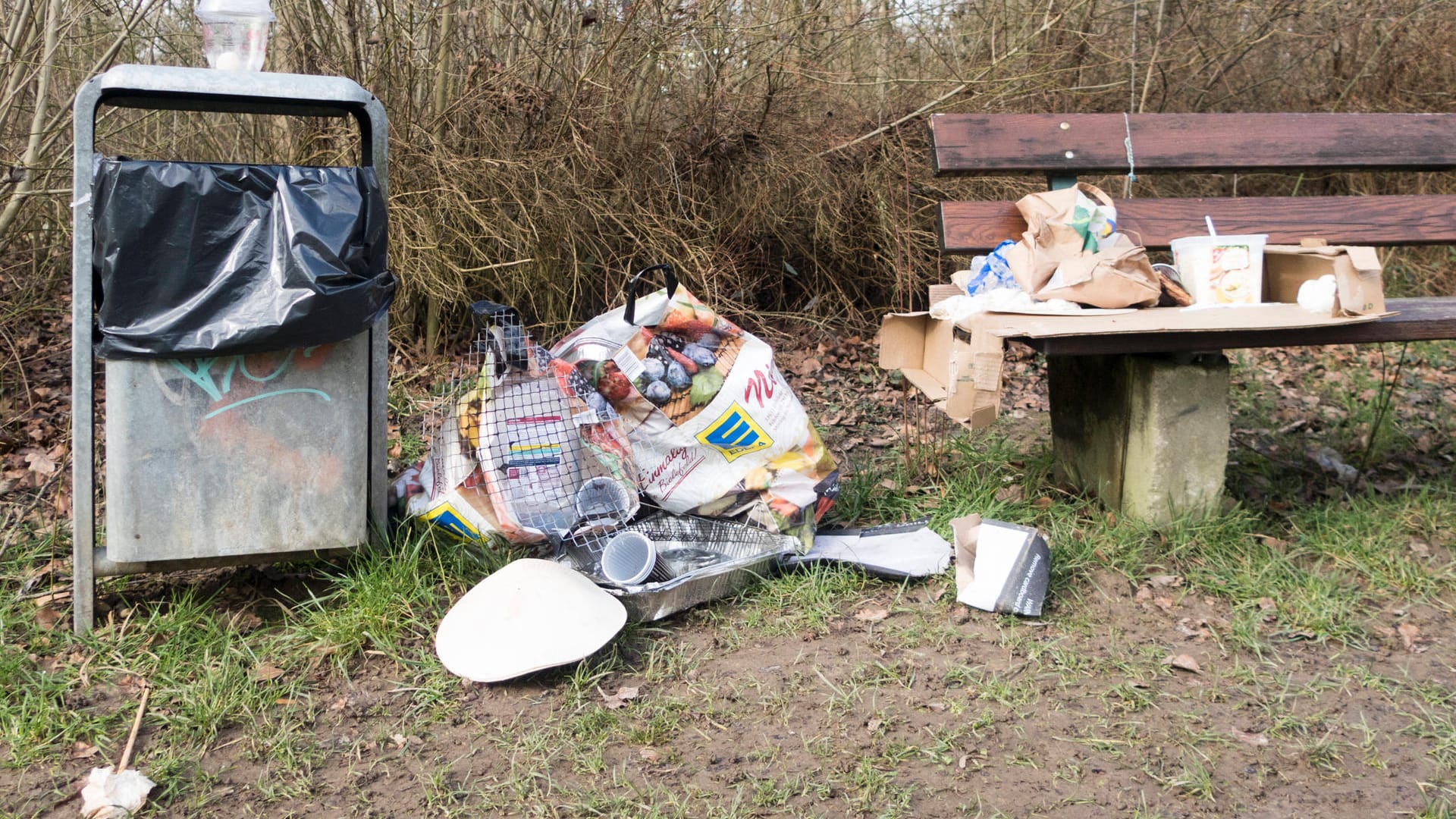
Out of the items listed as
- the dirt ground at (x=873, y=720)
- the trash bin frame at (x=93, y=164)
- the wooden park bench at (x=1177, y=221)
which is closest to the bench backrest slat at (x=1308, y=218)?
the wooden park bench at (x=1177, y=221)

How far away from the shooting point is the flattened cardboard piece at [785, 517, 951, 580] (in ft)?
10.0

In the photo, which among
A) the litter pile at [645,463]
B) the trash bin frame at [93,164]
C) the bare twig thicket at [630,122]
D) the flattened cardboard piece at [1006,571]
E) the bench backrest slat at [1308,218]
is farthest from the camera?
the bare twig thicket at [630,122]

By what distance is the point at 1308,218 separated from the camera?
3697 millimetres

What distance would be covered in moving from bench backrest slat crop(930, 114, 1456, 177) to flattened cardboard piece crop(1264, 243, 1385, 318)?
2.03ft

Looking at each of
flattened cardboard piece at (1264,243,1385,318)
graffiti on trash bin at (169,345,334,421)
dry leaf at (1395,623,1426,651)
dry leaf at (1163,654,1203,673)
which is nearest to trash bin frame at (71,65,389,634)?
graffiti on trash bin at (169,345,334,421)

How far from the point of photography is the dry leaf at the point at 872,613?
2.86 meters

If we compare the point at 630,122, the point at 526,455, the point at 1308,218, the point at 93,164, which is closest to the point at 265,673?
the point at 526,455

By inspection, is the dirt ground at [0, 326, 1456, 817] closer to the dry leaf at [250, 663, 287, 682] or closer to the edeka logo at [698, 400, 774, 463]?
the dry leaf at [250, 663, 287, 682]

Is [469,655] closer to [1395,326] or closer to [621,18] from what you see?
[1395,326]

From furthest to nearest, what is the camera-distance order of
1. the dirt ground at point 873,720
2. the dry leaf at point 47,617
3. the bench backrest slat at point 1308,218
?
the bench backrest slat at point 1308,218, the dry leaf at point 47,617, the dirt ground at point 873,720

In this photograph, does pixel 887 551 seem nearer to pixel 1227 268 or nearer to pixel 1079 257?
pixel 1079 257

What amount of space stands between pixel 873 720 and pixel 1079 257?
1.47 metres

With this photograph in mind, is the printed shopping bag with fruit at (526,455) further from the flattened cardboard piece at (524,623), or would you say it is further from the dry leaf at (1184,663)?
the dry leaf at (1184,663)

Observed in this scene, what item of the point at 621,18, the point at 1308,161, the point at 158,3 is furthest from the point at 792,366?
the point at 158,3
